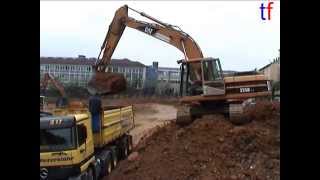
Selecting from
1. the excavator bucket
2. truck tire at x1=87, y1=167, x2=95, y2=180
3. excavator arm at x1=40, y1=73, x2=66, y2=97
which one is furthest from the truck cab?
excavator arm at x1=40, y1=73, x2=66, y2=97

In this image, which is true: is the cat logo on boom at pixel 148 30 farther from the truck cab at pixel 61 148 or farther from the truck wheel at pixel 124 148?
the truck cab at pixel 61 148

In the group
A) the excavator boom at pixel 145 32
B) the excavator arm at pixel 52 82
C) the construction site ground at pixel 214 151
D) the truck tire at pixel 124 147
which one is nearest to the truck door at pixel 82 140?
the construction site ground at pixel 214 151

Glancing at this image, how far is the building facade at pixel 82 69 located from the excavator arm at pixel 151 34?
51cm

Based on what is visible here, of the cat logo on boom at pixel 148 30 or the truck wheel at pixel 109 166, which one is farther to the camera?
the cat logo on boom at pixel 148 30

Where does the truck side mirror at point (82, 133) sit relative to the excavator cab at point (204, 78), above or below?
below

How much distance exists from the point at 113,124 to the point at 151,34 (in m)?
2.84

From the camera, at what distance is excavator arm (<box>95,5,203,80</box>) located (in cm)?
1511

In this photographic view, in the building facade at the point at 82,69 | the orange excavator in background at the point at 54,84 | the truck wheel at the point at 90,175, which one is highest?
the building facade at the point at 82,69

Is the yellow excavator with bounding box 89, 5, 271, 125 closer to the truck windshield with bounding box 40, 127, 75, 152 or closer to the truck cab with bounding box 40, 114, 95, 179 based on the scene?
the truck cab with bounding box 40, 114, 95, 179

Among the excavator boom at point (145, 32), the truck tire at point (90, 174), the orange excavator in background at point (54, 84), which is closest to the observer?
the truck tire at point (90, 174)

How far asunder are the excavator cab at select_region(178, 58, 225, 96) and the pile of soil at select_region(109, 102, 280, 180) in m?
0.75

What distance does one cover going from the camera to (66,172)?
9633 millimetres

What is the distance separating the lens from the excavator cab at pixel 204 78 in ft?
46.3
